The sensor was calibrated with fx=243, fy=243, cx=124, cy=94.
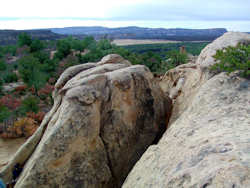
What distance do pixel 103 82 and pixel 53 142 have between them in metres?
2.04

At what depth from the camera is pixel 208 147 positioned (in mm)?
3377

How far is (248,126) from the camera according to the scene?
380 cm

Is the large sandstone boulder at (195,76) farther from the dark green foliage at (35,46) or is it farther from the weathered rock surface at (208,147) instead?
the dark green foliage at (35,46)

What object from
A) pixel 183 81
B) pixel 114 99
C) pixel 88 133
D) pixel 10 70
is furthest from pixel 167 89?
pixel 10 70

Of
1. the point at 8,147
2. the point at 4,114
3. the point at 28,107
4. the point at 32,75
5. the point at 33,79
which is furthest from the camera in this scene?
the point at 32,75

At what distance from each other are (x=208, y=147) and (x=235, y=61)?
3.13 m

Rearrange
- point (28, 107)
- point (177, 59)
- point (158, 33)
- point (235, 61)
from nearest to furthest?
point (235, 61) → point (28, 107) → point (177, 59) → point (158, 33)

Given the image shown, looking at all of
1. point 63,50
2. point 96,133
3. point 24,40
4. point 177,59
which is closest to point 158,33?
point 24,40

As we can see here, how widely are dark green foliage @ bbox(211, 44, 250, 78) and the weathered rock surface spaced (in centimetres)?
18

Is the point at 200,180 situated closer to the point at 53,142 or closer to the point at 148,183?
the point at 148,183

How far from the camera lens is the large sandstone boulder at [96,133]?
212 inches

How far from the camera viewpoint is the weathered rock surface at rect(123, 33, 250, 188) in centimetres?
277

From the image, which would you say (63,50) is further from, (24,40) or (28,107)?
(28,107)

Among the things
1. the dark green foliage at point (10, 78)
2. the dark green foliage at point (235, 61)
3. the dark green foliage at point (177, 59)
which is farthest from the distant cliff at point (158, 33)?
the dark green foliage at point (235, 61)
